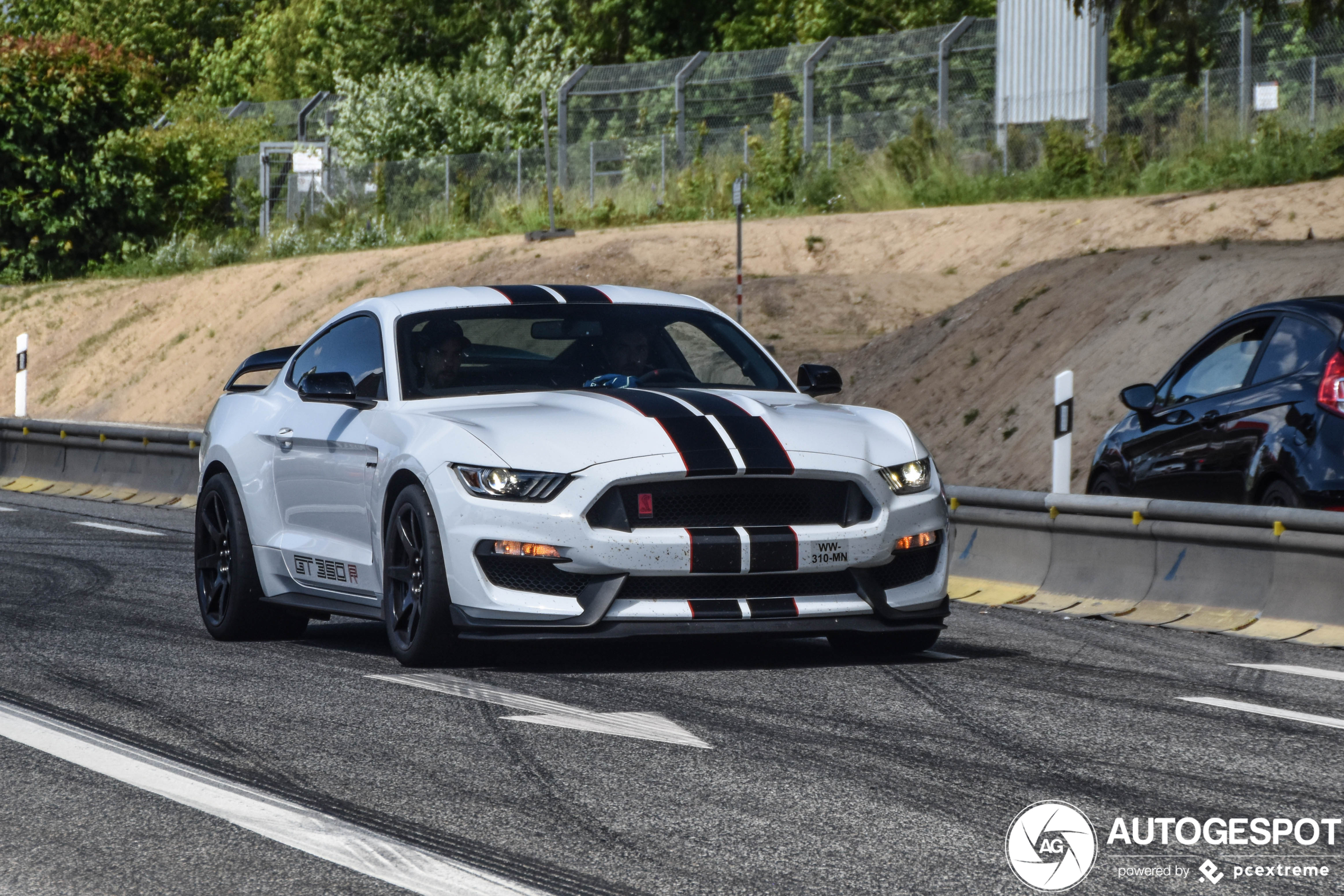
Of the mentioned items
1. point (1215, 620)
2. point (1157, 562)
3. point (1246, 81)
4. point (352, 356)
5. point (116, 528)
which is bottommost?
point (116, 528)

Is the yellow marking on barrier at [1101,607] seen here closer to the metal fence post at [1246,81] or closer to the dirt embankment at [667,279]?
the dirt embankment at [667,279]

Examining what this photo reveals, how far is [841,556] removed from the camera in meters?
7.73

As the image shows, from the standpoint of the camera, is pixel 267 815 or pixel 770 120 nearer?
pixel 267 815

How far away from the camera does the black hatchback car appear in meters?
9.44

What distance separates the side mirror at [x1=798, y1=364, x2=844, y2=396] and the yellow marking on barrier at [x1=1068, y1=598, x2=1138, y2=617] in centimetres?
229

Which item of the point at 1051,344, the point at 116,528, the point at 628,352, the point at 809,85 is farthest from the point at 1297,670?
the point at 809,85

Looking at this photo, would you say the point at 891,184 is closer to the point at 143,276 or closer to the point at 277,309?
the point at 277,309

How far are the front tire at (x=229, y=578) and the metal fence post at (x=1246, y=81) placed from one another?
63.6ft

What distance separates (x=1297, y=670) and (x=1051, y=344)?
11.9 metres

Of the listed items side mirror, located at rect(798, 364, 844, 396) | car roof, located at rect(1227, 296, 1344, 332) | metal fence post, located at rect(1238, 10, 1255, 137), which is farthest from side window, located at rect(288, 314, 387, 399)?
metal fence post, located at rect(1238, 10, 1255, 137)

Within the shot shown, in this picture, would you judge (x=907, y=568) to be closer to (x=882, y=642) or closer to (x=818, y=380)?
(x=882, y=642)

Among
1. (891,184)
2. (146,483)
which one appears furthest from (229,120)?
(146,483)

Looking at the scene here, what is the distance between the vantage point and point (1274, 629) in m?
9.54

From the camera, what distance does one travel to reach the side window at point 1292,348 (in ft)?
31.3
